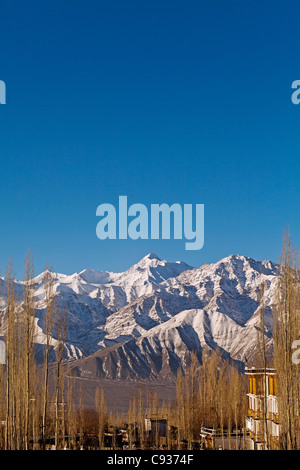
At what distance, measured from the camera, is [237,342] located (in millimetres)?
129000

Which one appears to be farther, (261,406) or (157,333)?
(157,333)

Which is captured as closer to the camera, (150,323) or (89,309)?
(150,323)

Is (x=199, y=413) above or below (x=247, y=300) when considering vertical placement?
below

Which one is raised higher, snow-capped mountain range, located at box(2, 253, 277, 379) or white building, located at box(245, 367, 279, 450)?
snow-capped mountain range, located at box(2, 253, 277, 379)

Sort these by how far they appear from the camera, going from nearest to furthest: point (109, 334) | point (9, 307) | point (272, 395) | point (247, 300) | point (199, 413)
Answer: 1. point (9, 307)
2. point (272, 395)
3. point (199, 413)
4. point (109, 334)
5. point (247, 300)

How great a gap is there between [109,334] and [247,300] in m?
54.1

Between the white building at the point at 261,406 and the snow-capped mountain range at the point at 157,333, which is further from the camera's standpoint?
the snow-capped mountain range at the point at 157,333

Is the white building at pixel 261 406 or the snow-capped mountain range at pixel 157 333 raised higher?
the snow-capped mountain range at pixel 157 333

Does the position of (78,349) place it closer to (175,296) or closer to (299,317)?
(175,296)

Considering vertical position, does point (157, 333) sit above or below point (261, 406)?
above

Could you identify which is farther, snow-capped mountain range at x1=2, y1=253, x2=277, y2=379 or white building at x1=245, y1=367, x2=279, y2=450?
snow-capped mountain range at x1=2, y1=253, x2=277, y2=379
